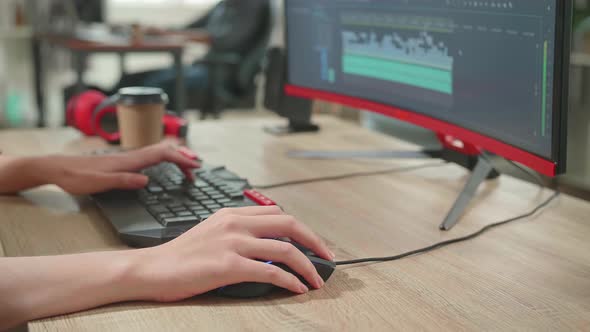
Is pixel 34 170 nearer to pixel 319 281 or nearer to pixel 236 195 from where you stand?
pixel 236 195

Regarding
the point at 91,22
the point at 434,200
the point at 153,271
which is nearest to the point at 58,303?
the point at 153,271

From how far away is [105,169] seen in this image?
105cm

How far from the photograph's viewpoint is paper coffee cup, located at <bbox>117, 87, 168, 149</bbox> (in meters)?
1.34

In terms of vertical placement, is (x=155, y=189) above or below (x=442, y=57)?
below

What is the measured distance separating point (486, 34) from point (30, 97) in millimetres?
4624

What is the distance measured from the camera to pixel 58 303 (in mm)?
643

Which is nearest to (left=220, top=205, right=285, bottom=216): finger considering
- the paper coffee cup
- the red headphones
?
the paper coffee cup

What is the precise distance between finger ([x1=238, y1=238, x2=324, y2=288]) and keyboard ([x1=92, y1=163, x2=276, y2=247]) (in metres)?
0.15

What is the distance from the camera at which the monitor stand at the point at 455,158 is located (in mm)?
974

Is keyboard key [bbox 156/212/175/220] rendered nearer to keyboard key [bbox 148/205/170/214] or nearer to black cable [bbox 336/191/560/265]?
keyboard key [bbox 148/205/170/214]

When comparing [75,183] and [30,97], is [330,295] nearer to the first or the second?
[75,183]

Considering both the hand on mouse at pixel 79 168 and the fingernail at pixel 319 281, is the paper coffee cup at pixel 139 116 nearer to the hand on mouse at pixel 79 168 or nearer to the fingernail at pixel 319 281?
the hand on mouse at pixel 79 168

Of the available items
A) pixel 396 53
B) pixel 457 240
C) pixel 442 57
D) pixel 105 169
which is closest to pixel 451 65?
pixel 442 57

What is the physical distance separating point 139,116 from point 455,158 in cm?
57
